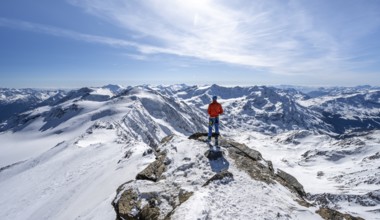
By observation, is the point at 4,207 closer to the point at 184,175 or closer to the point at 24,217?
the point at 24,217

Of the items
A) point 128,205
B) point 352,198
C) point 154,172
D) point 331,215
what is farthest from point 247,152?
point 352,198

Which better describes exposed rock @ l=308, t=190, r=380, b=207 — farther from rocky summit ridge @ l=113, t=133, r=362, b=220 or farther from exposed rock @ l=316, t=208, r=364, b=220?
exposed rock @ l=316, t=208, r=364, b=220

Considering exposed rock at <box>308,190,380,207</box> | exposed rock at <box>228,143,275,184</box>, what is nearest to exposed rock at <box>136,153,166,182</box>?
exposed rock at <box>228,143,275,184</box>

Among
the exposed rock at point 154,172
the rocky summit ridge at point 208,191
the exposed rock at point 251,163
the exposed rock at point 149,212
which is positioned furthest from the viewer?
the exposed rock at point 154,172

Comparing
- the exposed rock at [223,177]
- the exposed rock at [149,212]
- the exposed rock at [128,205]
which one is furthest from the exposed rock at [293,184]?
the exposed rock at [128,205]

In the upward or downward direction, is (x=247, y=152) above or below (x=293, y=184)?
above

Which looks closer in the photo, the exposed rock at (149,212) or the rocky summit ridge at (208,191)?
the rocky summit ridge at (208,191)

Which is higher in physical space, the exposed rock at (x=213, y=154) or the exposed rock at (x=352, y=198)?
the exposed rock at (x=213, y=154)

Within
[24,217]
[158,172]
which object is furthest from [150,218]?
[24,217]

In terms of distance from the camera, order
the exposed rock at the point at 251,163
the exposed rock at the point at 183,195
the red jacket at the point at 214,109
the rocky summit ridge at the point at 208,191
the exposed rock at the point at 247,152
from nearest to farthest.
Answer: the rocky summit ridge at the point at 208,191, the exposed rock at the point at 183,195, the exposed rock at the point at 251,163, the exposed rock at the point at 247,152, the red jacket at the point at 214,109

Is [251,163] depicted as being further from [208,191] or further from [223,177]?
[208,191]

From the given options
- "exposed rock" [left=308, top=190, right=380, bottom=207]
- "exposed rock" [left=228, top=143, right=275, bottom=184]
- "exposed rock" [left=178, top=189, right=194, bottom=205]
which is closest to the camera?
"exposed rock" [left=178, top=189, right=194, bottom=205]

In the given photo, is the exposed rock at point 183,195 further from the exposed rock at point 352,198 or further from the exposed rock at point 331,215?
the exposed rock at point 352,198

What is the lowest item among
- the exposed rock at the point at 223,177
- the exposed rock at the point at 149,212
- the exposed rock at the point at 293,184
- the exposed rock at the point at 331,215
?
the exposed rock at the point at 293,184
